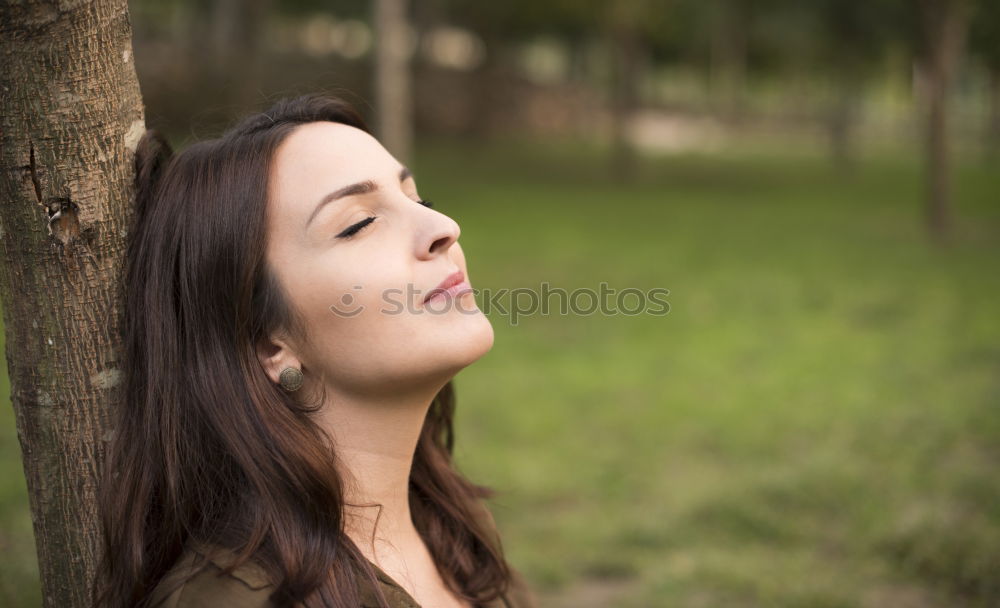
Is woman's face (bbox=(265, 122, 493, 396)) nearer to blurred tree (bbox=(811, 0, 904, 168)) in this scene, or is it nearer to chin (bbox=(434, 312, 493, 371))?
chin (bbox=(434, 312, 493, 371))

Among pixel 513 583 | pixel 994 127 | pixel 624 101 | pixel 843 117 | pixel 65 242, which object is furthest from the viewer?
pixel 994 127

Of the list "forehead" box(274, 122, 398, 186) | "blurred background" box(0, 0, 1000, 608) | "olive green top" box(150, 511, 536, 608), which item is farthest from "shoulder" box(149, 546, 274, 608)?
"blurred background" box(0, 0, 1000, 608)

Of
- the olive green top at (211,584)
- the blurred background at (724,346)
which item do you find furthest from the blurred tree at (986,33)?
the olive green top at (211,584)

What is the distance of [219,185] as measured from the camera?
175 cm

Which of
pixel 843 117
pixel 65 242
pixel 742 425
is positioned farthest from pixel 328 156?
pixel 843 117

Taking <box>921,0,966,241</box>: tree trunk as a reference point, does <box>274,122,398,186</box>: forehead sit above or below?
above

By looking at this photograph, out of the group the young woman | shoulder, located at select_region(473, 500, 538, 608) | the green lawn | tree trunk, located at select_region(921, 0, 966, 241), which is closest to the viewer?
the young woman

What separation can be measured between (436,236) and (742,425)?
13.9 ft

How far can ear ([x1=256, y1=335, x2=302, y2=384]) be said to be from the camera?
5.80ft

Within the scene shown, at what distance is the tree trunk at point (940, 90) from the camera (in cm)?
1120

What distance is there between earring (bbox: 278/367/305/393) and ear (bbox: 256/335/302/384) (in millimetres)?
15

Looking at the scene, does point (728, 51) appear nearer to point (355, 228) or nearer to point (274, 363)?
point (355, 228)

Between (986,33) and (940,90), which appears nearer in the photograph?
(940,90)

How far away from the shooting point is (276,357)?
177 centimetres
